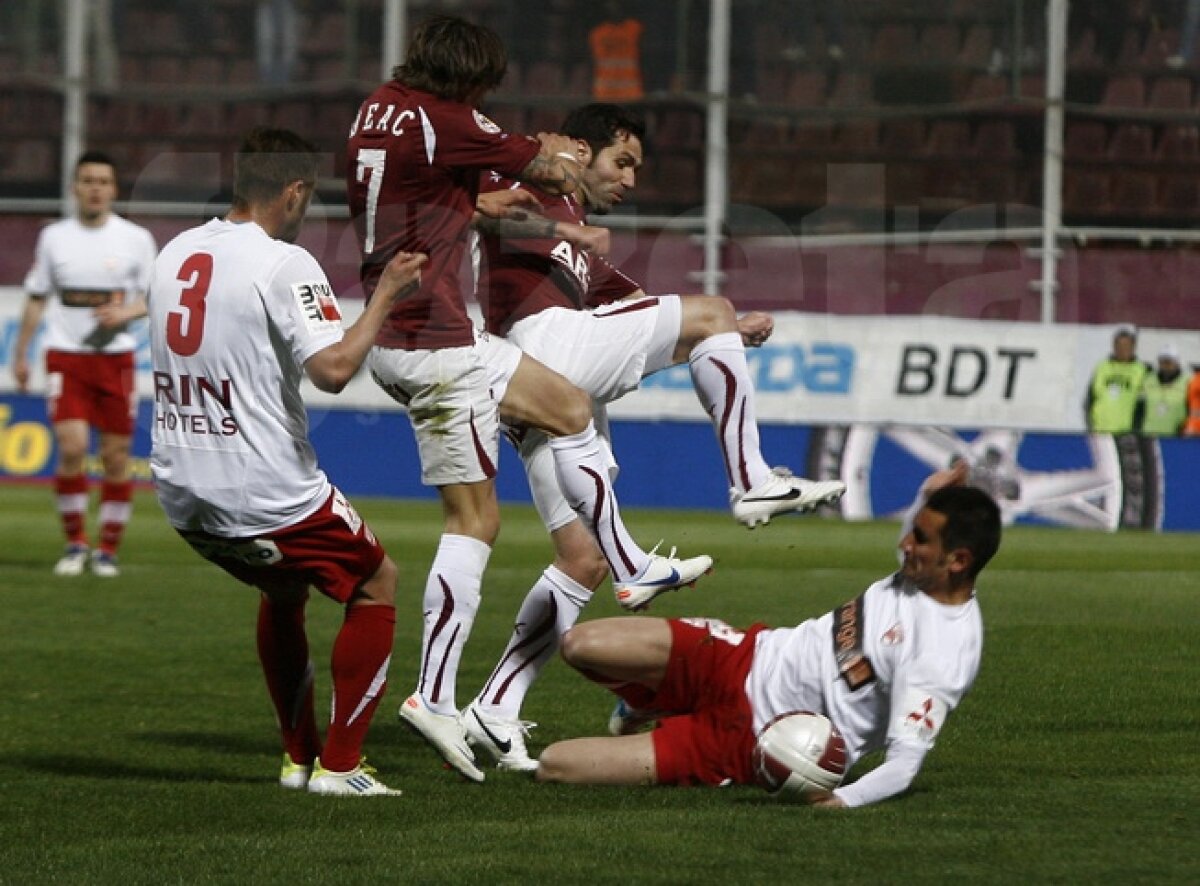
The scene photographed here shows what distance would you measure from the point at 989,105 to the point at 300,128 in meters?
7.46

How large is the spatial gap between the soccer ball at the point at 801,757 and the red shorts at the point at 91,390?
297 inches

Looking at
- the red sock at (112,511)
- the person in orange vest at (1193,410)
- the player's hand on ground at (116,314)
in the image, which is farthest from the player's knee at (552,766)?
the person in orange vest at (1193,410)

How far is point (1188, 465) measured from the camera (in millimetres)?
17203

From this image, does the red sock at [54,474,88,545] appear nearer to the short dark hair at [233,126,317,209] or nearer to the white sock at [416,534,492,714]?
the white sock at [416,534,492,714]

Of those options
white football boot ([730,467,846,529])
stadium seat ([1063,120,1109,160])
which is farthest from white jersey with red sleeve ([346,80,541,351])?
stadium seat ([1063,120,1109,160])

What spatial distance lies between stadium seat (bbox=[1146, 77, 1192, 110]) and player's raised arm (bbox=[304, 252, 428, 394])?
17208 mm

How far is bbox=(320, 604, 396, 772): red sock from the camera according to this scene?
18.7ft

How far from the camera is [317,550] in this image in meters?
5.66

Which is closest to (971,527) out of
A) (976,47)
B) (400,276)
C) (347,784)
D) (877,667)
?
(877,667)

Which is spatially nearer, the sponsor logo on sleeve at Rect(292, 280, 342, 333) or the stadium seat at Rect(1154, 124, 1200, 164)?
the sponsor logo on sleeve at Rect(292, 280, 342, 333)

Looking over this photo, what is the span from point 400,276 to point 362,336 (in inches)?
8.2

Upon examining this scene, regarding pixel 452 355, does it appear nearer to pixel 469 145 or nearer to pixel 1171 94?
pixel 469 145

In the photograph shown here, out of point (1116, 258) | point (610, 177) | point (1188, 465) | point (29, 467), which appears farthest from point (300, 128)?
point (610, 177)

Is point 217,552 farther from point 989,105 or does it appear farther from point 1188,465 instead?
point 989,105
